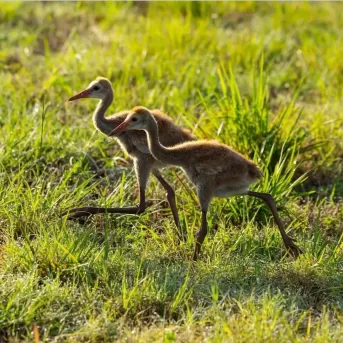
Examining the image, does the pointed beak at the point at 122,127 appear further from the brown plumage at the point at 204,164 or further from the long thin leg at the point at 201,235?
the long thin leg at the point at 201,235

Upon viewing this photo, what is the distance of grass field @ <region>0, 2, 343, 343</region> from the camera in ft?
14.9

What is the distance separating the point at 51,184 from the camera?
605 cm

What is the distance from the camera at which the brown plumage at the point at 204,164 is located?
5.23 metres

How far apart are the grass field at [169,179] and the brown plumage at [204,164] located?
0.34 metres

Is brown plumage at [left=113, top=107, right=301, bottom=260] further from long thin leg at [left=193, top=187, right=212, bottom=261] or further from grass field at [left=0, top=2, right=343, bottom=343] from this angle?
grass field at [left=0, top=2, right=343, bottom=343]

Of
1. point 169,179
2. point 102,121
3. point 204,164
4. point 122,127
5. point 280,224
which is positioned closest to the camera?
point 204,164

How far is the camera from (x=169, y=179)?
644 cm

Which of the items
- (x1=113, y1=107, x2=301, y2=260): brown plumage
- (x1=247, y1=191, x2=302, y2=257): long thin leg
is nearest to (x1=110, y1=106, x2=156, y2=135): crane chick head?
(x1=113, y1=107, x2=301, y2=260): brown plumage

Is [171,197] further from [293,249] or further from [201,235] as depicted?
[293,249]

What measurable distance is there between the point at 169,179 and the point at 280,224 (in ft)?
3.96

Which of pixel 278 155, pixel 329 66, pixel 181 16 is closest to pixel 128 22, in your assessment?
pixel 181 16

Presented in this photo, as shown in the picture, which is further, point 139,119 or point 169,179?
point 169,179

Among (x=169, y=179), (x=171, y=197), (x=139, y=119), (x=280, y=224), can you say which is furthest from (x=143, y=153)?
(x=280, y=224)

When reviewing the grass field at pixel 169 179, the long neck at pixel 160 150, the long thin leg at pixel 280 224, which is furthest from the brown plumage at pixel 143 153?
the long thin leg at pixel 280 224
